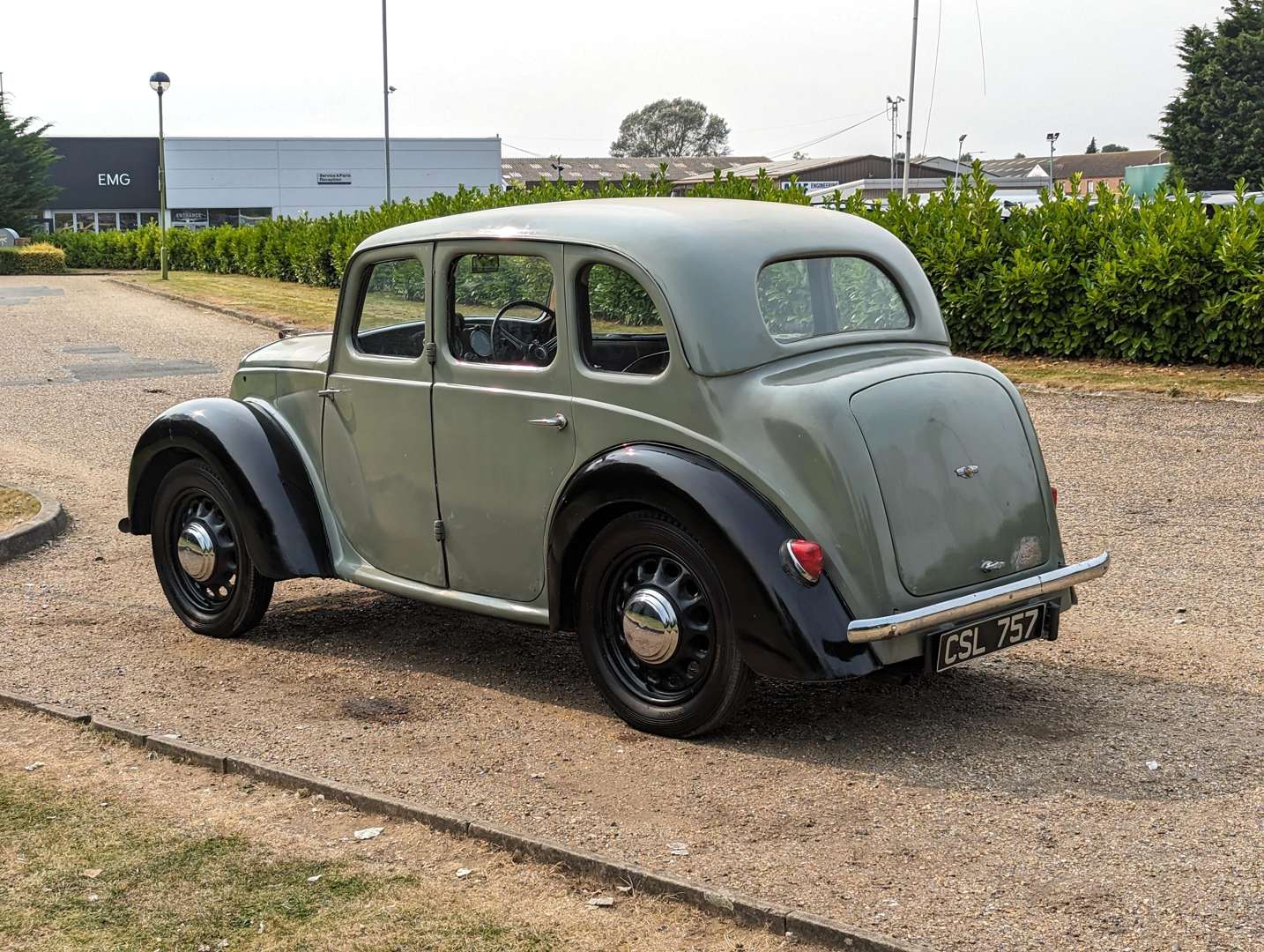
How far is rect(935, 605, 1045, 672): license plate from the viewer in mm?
4690

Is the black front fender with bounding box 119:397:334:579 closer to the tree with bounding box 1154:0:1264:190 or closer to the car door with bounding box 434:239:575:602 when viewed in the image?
the car door with bounding box 434:239:575:602

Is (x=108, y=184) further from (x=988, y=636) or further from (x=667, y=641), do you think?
(x=988, y=636)

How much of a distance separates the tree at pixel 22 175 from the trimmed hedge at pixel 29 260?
10243 millimetres

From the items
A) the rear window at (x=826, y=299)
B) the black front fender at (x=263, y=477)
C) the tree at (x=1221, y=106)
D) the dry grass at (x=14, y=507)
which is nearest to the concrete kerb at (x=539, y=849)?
the black front fender at (x=263, y=477)

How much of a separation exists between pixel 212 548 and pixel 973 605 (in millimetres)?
3420

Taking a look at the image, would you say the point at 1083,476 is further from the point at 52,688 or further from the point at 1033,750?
the point at 52,688

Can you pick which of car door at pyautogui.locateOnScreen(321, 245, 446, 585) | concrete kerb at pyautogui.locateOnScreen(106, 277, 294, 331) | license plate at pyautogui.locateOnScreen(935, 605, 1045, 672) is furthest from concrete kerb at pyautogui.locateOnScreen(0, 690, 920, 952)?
concrete kerb at pyautogui.locateOnScreen(106, 277, 294, 331)

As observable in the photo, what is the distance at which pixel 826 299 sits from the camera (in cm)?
526

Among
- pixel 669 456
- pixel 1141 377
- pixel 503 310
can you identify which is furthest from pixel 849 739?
pixel 1141 377

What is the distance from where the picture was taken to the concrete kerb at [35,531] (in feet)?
26.7

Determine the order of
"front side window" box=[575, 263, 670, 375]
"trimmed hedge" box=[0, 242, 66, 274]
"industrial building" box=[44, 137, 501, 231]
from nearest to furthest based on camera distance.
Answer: "front side window" box=[575, 263, 670, 375], "trimmed hedge" box=[0, 242, 66, 274], "industrial building" box=[44, 137, 501, 231]

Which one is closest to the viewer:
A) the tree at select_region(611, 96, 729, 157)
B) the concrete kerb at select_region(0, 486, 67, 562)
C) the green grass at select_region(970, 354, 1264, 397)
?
the concrete kerb at select_region(0, 486, 67, 562)

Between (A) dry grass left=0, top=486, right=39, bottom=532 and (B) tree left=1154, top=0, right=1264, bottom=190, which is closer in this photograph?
(A) dry grass left=0, top=486, right=39, bottom=532

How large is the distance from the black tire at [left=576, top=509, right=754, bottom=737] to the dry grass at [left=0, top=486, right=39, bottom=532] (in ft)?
15.9
